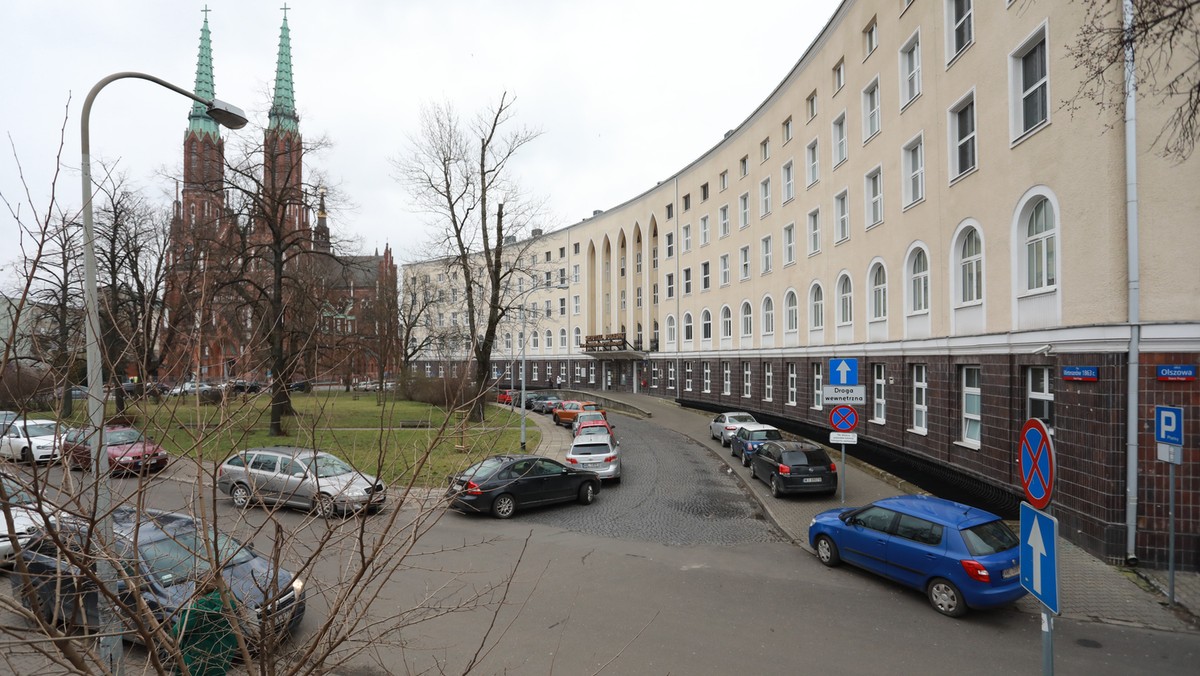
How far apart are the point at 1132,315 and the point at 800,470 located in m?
7.38

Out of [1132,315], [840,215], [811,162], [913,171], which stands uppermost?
[811,162]

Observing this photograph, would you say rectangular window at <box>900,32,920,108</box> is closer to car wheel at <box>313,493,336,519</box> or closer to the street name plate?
the street name plate

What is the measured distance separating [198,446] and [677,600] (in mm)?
7438

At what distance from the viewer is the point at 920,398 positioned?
17.6 metres

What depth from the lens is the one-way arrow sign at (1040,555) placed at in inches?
181

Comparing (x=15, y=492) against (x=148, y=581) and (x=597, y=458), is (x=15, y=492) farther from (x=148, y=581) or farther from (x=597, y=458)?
(x=597, y=458)

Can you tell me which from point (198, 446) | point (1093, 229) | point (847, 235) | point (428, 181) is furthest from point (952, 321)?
point (428, 181)

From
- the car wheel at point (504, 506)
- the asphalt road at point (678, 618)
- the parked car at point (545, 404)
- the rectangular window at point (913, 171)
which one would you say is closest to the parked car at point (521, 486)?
the car wheel at point (504, 506)

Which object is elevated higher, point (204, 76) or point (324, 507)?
point (204, 76)

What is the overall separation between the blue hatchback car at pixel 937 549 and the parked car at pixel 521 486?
22.4 ft

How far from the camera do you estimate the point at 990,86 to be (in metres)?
14.0

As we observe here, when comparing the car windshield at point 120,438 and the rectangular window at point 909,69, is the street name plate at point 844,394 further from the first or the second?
the car windshield at point 120,438

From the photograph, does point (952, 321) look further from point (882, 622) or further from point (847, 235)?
point (882, 622)

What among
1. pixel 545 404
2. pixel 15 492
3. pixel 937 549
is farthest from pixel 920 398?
pixel 545 404
